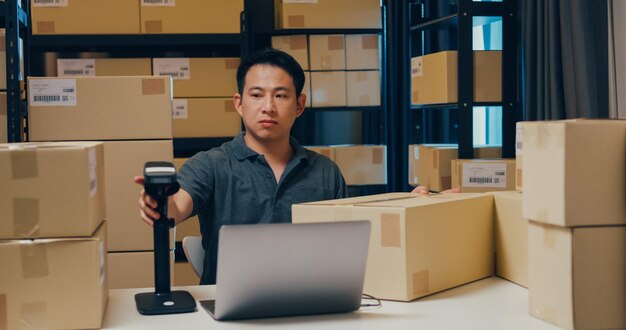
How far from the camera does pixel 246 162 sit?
2184 mm

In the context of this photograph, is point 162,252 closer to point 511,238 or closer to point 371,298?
point 371,298

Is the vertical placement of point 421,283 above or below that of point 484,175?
below

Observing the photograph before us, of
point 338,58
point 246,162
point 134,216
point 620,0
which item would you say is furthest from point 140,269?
point 620,0

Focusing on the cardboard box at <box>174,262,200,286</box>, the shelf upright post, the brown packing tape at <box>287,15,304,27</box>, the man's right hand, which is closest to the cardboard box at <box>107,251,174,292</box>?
the cardboard box at <box>174,262,200,286</box>

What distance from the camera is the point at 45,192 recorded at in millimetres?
1333

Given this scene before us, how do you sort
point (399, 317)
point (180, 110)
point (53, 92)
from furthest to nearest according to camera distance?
point (180, 110) → point (53, 92) → point (399, 317)

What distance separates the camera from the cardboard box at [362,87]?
354 cm

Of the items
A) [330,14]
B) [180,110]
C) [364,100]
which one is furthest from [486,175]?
[180,110]

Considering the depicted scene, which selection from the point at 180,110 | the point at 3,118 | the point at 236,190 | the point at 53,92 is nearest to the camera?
the point at 236,190

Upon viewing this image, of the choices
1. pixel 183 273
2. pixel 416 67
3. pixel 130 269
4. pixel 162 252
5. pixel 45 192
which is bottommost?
pixel 183 273

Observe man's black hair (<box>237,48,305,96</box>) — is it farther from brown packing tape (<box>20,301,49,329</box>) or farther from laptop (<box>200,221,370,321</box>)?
Result: brown packing tape (<box>20,301,49,329</box>)

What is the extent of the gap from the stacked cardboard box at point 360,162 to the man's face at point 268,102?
1.30 m

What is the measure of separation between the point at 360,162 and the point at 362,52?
→ 0.49 metres

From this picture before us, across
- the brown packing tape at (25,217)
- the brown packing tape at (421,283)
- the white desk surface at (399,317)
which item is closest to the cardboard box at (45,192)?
the brown packing tape at (25,217)
